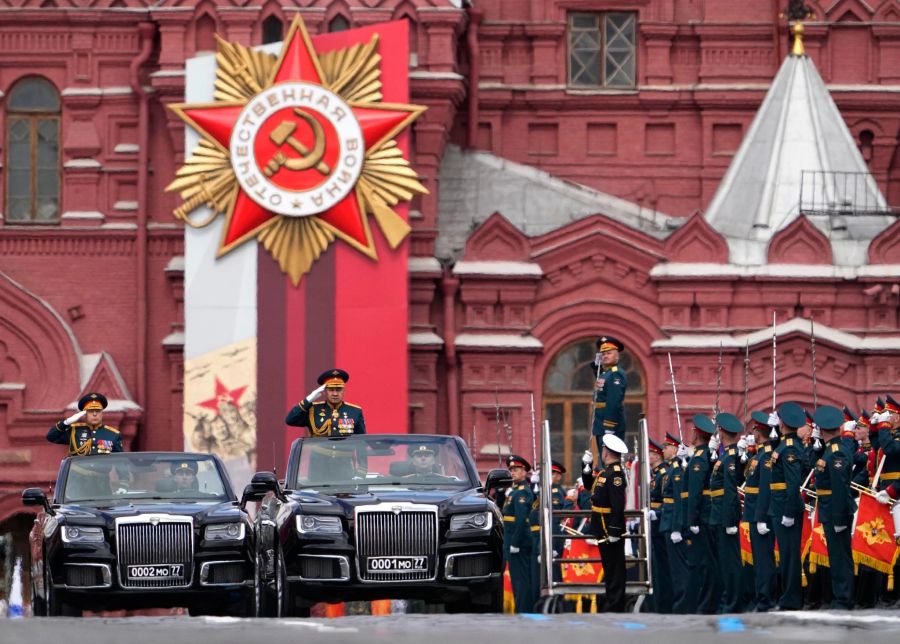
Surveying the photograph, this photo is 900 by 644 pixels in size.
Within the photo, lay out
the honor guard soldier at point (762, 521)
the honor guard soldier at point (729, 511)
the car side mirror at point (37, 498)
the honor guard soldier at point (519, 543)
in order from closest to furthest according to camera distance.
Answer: the car side mirror at point (37, 498)
the honor guard soldier at point (762, 521)
the honor guard soldier at point (729, 511)
the honor guard soldier at point (519, 543)

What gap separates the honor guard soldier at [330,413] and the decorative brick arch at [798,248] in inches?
457

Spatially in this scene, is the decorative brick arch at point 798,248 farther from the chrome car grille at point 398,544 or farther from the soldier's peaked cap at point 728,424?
the chrome car grille at point 398,544

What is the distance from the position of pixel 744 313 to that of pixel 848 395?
1759mm

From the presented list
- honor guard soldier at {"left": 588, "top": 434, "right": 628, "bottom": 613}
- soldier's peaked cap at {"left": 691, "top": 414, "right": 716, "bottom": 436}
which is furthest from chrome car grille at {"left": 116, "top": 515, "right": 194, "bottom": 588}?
soldier's peaked cap at {"left": 691, "top": 414, "right": 716, "bottom": 436}

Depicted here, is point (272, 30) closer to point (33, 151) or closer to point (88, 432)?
point (33, 151)

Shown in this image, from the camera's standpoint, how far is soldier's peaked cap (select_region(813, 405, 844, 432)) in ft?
65.8

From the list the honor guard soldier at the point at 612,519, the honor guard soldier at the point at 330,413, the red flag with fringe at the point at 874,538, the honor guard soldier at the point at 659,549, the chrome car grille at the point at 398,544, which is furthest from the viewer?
the honor guard soldier at the point at 659,549

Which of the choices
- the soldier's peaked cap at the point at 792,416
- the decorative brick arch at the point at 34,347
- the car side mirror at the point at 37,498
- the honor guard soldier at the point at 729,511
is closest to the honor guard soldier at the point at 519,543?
the honor guard soldier at the point at 729,511

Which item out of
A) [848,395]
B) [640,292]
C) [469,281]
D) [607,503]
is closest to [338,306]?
[469,281]

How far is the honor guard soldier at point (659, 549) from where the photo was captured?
76.0ft

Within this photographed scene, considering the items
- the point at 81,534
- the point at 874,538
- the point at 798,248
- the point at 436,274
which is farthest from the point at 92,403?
the point at 798,248

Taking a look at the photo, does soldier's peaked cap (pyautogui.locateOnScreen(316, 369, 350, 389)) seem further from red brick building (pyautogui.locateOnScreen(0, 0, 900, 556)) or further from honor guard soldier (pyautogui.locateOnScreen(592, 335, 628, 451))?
red brick building (pyautogui.locateOnScreen(0, 0, 900, 556))

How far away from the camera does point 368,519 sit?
1794 cm

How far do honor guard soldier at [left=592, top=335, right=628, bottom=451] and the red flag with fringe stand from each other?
6.72ft
